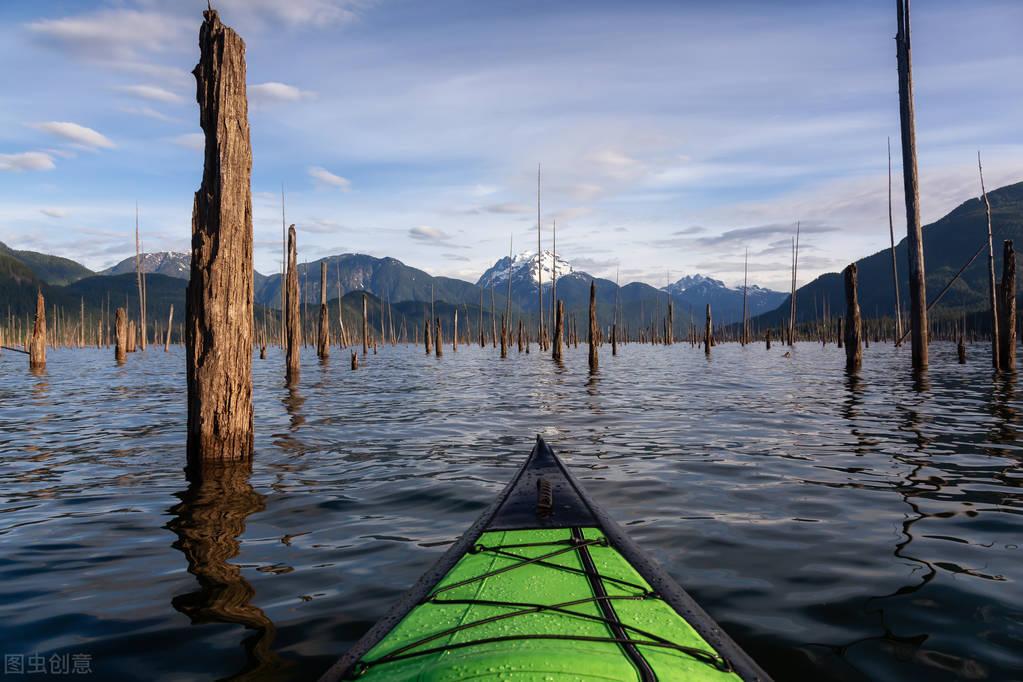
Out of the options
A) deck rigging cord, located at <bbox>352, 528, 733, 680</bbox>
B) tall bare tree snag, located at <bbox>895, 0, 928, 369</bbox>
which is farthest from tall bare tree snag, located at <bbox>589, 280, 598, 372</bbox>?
deck rigging cord, located at <bbox>352, 528, 733, 680</bbox>

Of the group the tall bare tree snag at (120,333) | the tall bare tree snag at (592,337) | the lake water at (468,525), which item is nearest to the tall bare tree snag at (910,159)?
the lake water at (468,525)

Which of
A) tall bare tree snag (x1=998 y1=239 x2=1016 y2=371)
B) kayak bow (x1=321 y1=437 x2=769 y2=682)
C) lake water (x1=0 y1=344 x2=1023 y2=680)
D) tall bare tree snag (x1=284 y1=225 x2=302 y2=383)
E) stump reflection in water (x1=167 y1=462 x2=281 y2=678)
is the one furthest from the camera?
tall bare tree snag (x1=284 y1=225 x2=302 y2=383)

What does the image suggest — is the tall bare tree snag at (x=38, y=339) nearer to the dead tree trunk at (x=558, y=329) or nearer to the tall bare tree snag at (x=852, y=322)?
the dead tree trunk at (x=558, y=329)

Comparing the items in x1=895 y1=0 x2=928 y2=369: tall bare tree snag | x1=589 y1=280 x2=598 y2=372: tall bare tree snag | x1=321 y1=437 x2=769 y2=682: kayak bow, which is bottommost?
x1=321 y1=437 x2=769 y2=682: kayak bow

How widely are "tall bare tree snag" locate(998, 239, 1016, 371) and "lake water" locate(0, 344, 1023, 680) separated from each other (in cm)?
915

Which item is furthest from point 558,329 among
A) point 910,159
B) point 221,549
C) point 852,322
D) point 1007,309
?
point 221,549

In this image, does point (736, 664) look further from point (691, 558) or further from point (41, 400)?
point (41, 400)

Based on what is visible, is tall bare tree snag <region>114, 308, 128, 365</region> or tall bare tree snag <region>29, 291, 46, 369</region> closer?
tall bare tree snag <region>29, 291, 46, 369</region>

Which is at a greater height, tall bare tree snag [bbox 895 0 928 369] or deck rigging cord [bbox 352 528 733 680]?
tall bare tree snag [bbox 895 0 928 369]

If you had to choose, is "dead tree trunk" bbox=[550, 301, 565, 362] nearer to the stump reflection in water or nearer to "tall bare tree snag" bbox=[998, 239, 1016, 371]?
"tall bare tree snag" bbox=[998, 239, 1016, 371]

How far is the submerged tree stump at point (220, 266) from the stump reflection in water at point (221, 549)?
0.56 m

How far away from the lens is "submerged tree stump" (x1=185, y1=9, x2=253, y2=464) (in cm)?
709

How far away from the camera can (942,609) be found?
12.1 feet

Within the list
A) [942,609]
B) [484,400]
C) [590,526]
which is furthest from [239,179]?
[484,400]
